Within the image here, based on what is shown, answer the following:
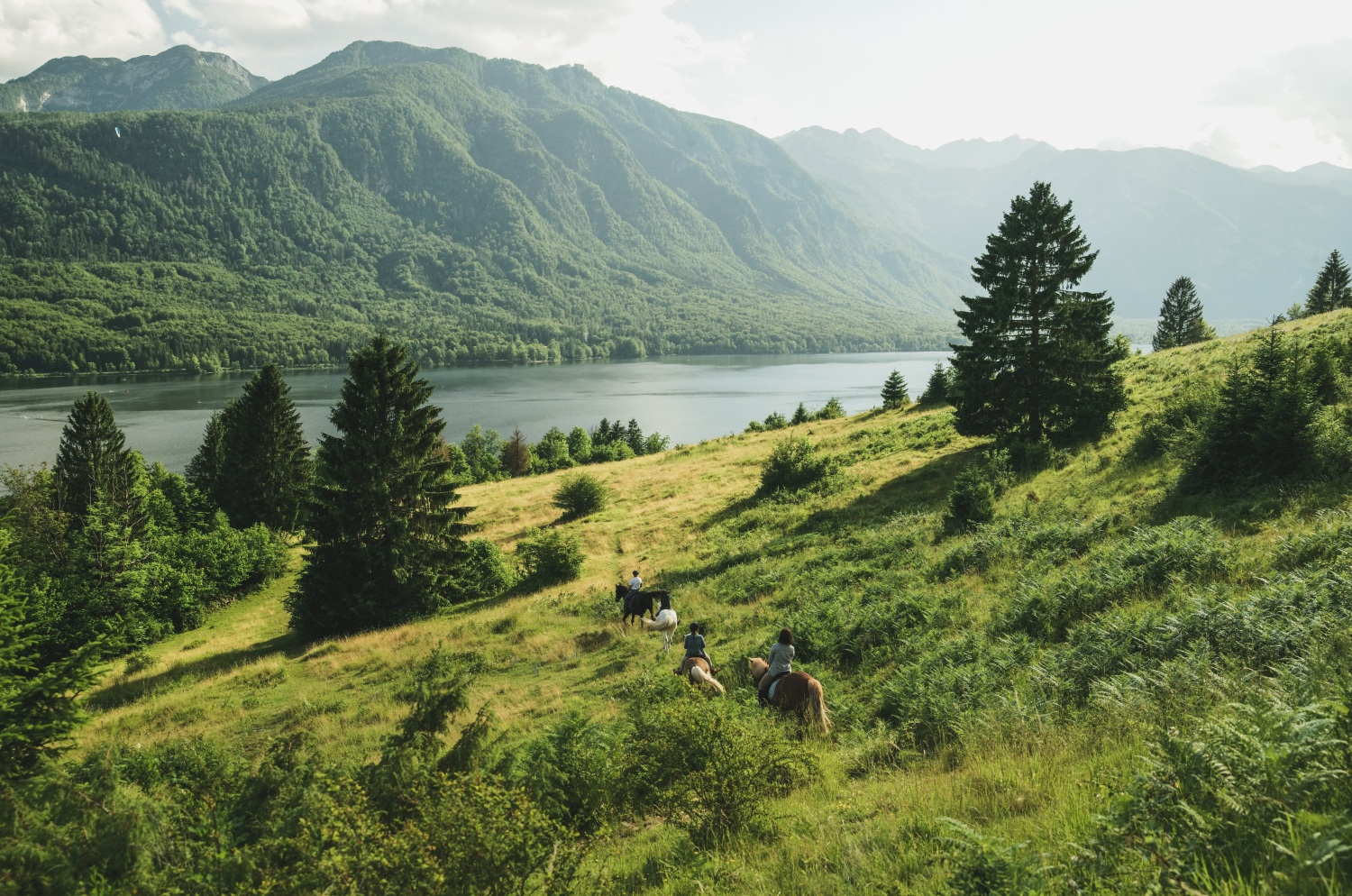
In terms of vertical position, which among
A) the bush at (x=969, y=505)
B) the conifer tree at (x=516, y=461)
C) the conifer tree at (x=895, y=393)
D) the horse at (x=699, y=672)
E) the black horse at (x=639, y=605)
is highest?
the conifer tree at (x=895, y=393)

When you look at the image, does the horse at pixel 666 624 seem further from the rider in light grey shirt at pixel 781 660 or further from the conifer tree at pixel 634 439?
the conifer tree at pixel 634 439

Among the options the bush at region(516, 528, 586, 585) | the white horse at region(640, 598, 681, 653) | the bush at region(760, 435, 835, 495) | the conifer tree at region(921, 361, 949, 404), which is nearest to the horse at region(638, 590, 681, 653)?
the white horse at region(640, 598, 681, 653)

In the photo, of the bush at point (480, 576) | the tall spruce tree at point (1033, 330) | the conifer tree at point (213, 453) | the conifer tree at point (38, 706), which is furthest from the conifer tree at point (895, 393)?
the conifer tree at point (38, 706)

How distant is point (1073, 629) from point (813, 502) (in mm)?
18362

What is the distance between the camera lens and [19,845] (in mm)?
4855

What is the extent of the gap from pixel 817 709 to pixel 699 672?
2.68 m

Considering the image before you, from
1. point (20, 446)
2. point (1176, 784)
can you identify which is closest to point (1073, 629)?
point (1176, 784)

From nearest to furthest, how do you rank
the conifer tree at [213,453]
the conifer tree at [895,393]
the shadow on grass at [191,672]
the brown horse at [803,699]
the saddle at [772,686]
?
1. the brown horse at [803,699]
2. the saddle at [772,686]
3. the shadow on grass at [191,672]
4. the conifer tree at [213,453]
5. the conifer tree at [895,393]

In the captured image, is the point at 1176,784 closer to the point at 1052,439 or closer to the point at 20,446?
the point at 1052,439

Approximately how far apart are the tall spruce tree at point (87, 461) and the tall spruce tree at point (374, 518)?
73.9 ft

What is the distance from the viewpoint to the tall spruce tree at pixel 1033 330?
2619cm

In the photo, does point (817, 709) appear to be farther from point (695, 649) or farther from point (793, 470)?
point (793, 470)

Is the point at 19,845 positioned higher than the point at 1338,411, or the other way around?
the point at 1338,411

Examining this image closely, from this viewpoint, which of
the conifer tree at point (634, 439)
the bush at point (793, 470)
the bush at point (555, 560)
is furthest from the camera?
the conifer tree at point (634, 439)
